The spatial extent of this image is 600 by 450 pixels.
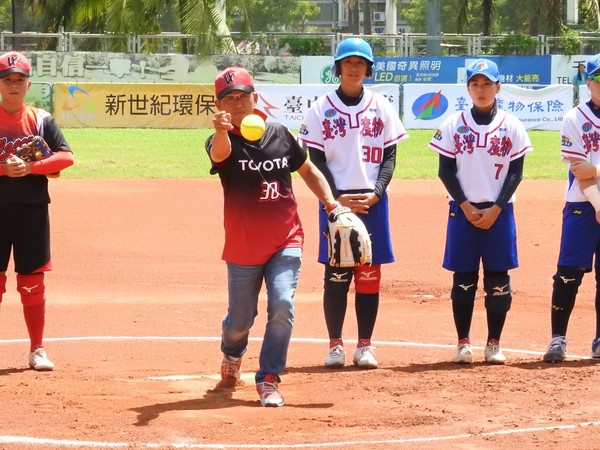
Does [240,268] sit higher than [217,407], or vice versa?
[240,268]

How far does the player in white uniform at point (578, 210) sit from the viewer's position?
25.7 feet

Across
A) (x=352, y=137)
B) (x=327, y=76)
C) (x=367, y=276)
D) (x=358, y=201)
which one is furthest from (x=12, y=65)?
(x=327, y=76)

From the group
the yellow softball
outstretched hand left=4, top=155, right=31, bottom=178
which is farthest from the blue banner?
the yellow softball

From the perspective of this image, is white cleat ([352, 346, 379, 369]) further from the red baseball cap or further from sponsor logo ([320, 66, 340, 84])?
sponsor logo ([320, 66, 340, 84])

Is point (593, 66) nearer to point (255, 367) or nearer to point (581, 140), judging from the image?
point (581, 140)

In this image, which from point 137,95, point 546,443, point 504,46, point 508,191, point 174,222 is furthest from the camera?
point 504,46

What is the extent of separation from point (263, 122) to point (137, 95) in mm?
27938

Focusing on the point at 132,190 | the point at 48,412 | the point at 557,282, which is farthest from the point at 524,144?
the point at 132,190

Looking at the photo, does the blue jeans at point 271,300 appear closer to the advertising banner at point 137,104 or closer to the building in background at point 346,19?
the advertising banner at point 137,104

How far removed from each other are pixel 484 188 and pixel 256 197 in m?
1.93

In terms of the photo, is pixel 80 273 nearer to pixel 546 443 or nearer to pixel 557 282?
pixel 557 282

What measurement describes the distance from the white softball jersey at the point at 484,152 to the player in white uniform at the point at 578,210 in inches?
16.2

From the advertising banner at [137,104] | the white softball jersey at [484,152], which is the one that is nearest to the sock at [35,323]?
the white softball jersey at [484,152]

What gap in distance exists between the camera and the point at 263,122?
6516 mm
